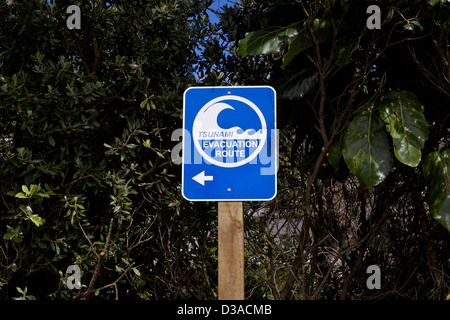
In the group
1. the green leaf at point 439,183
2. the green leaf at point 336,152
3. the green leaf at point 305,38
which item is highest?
the green leaf at point 305,38

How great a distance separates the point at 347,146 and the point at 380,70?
987mm

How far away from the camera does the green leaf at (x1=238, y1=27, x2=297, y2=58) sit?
3609mm

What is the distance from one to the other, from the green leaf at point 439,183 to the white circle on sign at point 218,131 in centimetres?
161

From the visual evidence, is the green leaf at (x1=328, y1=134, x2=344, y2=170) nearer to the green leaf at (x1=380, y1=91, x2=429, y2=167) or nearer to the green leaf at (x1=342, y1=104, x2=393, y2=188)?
the green leaf at (x1=342, y1=104, x2=393, y2=188)

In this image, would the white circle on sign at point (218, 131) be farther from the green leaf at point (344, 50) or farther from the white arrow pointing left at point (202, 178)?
the green leaf at point (344, 50)

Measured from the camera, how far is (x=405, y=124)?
3.43 metres

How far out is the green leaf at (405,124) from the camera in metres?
3.30

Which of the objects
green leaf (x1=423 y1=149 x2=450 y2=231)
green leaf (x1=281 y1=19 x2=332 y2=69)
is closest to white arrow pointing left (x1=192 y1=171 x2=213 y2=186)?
green leaf (x1=281 y1=19 x2=332 y2=69)

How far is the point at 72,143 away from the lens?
12.4ft

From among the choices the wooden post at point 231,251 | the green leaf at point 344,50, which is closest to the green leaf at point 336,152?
the green leaf at point 344,50

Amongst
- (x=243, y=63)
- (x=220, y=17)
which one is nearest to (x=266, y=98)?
(x=243, y=63)

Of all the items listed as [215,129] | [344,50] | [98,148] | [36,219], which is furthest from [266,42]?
[36,219]

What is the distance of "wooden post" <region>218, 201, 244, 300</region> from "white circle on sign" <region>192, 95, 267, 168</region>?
0.77ft
